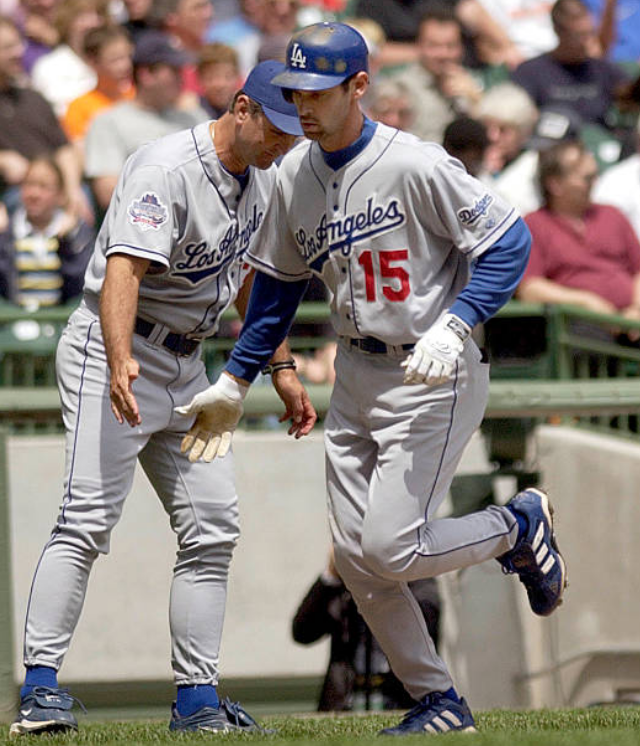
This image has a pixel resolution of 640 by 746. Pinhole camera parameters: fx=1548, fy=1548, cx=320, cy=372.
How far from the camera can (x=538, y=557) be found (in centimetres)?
466

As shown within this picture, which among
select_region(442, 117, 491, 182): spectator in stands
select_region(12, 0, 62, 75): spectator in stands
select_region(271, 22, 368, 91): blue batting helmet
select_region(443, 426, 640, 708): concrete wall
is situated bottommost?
select_region(443, 426, 640, 708): concrete wall

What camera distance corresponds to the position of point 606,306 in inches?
311

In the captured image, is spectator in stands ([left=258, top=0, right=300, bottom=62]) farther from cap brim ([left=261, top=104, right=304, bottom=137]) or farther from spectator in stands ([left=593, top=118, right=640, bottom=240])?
cap brim ([left=261, top=104, right=304, bottom=137])

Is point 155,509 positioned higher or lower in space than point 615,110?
lower

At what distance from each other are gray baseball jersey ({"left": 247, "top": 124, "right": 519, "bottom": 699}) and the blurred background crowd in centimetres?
285

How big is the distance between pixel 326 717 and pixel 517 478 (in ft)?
5.72

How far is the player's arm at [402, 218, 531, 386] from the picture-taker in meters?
4.10

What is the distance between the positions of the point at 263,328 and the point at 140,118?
12.7 feet

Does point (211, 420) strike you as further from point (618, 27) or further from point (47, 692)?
point (618, 27)

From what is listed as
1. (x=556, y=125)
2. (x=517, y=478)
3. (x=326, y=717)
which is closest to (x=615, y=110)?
(x=556, y=125)

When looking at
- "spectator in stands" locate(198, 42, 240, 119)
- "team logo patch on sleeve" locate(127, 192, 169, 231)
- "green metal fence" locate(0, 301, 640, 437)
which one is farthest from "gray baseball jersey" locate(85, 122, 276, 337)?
"spectator in stands" locate(198, 42, 240, 119)

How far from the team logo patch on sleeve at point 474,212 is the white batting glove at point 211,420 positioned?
90cm

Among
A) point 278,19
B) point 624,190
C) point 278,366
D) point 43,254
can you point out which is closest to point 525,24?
point 278,19

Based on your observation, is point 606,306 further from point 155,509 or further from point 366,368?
point 366,368
